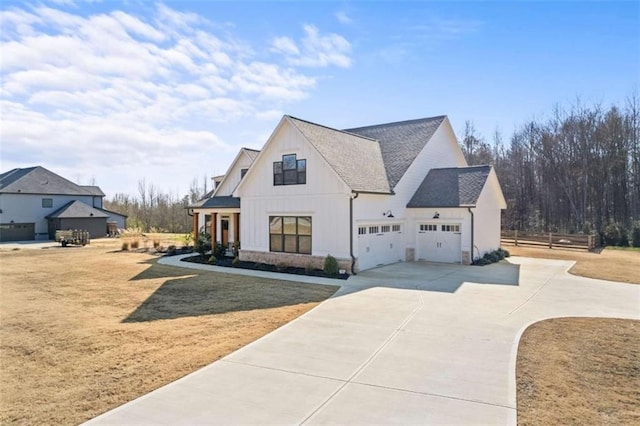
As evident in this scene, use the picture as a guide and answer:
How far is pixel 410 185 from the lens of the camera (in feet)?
69.0

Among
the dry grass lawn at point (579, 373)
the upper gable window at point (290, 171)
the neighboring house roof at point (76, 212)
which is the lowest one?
the dry grass lawn at point (579, 373)

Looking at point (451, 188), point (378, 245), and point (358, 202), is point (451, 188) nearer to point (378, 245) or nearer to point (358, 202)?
point (378, 245)

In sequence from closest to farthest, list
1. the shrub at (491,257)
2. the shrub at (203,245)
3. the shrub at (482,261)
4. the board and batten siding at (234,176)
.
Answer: the shrub at (482,261), the shrub at (491,257), the shrub at (203,245), the board and batten siding at (234,176)

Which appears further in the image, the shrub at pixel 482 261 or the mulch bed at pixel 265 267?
the shrub at pixel 482 261

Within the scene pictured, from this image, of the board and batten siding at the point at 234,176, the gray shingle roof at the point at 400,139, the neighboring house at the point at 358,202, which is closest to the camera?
the neighboring house at the point at 358,202

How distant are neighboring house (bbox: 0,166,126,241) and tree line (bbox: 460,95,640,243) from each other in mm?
41639

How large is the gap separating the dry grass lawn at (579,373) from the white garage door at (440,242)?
1015cm

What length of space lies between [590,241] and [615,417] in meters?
25.2

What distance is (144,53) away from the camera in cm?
1252

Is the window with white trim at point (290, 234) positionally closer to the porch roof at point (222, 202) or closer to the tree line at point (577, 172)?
the porch roof at point (222, 202)

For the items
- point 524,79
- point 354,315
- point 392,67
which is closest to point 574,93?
point 524,79

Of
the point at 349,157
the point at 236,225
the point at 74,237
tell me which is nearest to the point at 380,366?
the point at 349,157

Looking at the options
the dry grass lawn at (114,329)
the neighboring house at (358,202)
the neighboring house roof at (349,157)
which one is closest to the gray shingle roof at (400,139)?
the neighboring house at (358,202)

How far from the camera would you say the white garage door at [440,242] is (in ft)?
63.6
